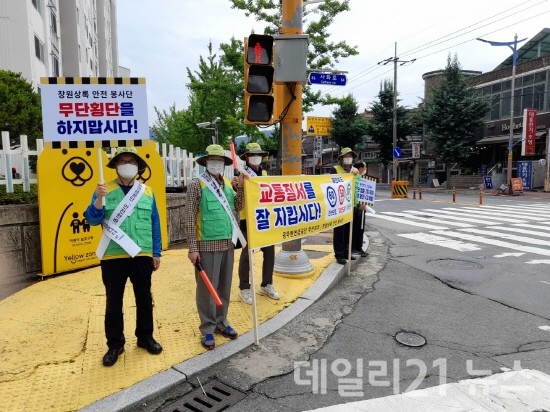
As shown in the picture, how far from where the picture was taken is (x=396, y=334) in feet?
14.0

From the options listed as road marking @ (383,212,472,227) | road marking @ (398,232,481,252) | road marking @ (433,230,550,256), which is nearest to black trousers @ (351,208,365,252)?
road marking @ (398,232,481,252)

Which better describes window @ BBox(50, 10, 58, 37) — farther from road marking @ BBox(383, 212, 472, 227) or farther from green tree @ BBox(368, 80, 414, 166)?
green tree @ BBox(368, 80, 414, 166)

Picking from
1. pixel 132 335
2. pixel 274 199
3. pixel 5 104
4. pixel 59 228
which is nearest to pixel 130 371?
pixel 132 335

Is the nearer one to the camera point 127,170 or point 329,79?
point 127,170

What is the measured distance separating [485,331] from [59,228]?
587 cm

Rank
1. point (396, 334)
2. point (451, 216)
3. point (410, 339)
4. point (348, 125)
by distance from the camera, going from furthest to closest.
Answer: point (348, 125)
point (451, 216)
point (396, 334)
point (410, 339)

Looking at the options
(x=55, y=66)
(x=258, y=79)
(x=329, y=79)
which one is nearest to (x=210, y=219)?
(x=258, y=79)

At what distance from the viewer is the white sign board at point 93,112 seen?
4230 mm

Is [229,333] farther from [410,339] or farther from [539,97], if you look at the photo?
[539,97]

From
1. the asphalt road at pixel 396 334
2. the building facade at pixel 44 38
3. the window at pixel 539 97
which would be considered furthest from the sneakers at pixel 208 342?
the window at pixel 539 97

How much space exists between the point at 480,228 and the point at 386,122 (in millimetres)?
28303

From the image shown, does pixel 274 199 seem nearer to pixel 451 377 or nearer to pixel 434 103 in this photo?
pixel 451 377

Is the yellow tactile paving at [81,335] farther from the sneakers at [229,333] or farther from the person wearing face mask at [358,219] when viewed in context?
the person wearing face mask at [358,219]

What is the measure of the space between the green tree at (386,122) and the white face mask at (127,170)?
36905 millimetres
